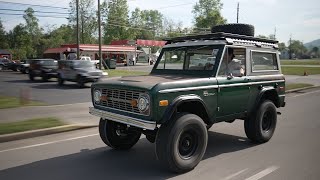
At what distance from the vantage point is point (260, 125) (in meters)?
7.64

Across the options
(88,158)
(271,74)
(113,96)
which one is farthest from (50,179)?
(271,74)

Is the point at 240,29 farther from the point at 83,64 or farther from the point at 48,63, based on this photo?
the point at 48,63

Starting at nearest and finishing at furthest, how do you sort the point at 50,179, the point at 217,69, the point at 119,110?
1. the point at 50,179
2. the point at 119,110
3. the point at 217,69

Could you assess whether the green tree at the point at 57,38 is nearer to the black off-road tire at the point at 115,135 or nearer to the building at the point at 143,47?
the building at the point at 143,47

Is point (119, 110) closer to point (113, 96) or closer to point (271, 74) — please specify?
point (113, 96)

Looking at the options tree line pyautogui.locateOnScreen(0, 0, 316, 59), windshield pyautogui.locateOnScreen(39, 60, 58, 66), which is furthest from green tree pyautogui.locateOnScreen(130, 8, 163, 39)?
windshield pyautogui.locateOnScreen(39, 60, 58, 66)

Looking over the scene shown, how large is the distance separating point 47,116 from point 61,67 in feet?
47.4

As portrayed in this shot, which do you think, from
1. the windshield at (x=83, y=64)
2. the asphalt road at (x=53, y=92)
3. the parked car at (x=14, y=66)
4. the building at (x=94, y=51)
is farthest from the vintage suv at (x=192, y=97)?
the building at (x=94, y=51)

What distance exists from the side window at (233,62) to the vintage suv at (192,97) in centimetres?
2

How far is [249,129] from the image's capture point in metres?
7.64

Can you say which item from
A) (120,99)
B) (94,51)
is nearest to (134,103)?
(120,99)

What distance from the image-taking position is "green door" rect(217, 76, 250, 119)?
667 centimetres

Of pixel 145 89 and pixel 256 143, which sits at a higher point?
pixel 145 89

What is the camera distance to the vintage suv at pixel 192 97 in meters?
5.64
